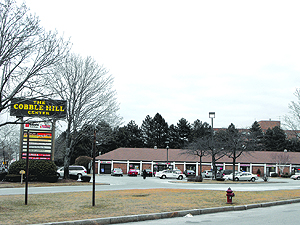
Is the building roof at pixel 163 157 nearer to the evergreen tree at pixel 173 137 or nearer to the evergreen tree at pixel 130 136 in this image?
the evergreen tree at pixel 130 136

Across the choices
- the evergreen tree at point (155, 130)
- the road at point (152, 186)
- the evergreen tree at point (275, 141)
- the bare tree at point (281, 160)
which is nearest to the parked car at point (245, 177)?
the road at point (152, 186)

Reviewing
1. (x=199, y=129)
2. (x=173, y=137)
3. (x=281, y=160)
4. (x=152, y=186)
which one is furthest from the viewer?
(x=173, y=137)

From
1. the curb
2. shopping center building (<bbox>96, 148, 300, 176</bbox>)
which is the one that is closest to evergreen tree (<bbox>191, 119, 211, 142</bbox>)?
shopping center building (<bbox>96, 148, 300, 176</bbox>)


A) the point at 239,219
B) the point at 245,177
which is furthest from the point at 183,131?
the point at 239,219

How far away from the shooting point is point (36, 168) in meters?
31.4

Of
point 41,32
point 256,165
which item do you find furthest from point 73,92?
point 256,165

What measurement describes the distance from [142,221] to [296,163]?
69698mm

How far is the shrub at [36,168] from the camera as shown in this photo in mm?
30734

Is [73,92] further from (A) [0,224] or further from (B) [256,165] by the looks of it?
(B) [256,165]

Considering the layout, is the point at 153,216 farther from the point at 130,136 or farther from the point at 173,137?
the point at 173,137

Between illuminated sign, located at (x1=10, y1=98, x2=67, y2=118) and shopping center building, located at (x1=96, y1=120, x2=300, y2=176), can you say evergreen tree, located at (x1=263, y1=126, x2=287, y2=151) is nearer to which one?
shopping center building, located at (x1=96, y1=120, x2=300, y2=176)

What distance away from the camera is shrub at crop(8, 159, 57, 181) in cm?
3073

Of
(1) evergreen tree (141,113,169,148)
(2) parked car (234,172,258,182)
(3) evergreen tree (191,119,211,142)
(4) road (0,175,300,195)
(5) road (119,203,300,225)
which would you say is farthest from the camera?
(1) evergreen tree (141,113,169,148)

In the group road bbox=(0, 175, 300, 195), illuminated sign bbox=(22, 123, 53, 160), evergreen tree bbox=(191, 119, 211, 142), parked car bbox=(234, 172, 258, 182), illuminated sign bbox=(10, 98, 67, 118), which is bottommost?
parked car bbox=(234, 172, 258, 182)
